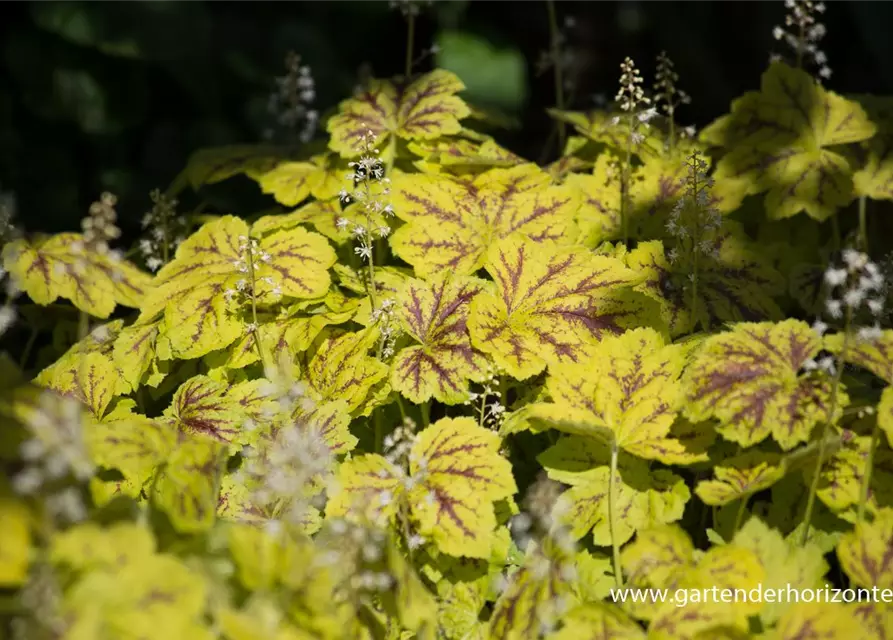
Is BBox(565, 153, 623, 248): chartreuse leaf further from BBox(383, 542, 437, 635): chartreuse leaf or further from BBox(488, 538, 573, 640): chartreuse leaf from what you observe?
BBox(383, 542, 437, 635): chartreuse leaf

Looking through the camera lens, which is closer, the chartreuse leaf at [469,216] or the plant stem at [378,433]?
the plant stem at [378,433]

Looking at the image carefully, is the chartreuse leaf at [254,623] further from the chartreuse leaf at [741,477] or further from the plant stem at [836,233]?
the plant stem at [836,233]

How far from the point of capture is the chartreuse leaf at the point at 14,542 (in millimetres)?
1179

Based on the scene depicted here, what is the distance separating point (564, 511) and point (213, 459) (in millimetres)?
663

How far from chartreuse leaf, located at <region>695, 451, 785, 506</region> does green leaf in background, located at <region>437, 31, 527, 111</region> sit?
2.63 meters

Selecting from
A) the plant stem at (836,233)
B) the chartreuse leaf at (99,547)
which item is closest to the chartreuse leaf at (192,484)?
the chartreuse leaf at (99,547)

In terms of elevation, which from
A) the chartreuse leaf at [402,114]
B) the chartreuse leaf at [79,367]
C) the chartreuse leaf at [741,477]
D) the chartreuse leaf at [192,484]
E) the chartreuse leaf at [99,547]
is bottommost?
the chartreuse leaf at [79,367]

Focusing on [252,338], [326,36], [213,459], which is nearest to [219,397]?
[252,338]

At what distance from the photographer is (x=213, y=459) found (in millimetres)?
1651

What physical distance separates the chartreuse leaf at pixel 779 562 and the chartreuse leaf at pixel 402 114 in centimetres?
132

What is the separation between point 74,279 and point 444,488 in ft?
3.73

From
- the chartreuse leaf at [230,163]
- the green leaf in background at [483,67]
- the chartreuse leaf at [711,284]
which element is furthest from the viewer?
the green leaf in background at [483,67]

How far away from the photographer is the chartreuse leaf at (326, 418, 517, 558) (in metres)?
1.68

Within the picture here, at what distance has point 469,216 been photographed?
91.6 inches
